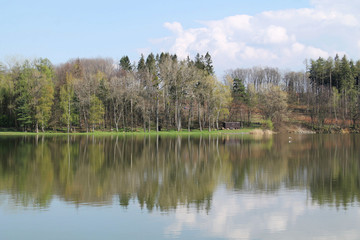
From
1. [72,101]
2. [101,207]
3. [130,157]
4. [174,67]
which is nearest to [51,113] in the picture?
[72,101]

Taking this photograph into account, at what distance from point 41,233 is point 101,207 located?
11.7 ft

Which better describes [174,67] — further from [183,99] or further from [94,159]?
[94,159]

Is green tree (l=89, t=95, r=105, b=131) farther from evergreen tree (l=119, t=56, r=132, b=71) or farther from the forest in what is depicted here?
evergreen tree (l=119, t=56, r=132, b=71)

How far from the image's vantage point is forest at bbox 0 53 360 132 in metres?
84.6

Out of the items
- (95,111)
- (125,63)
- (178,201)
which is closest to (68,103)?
(95,111)

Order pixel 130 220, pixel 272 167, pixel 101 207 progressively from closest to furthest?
pixel 130 220
pixel 101 207
pixel 272 167

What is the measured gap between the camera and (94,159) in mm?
32688

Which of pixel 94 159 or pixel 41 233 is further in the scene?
pixel 94 159

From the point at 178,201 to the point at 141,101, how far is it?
7087 centimetres

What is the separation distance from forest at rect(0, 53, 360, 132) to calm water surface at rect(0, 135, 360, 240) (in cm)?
5757

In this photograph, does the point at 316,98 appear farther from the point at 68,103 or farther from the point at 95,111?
the point at 68,103

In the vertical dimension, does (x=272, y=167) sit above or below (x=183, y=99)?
below

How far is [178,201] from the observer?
16719 mm

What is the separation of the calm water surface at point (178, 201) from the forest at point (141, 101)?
57568 millimetres
